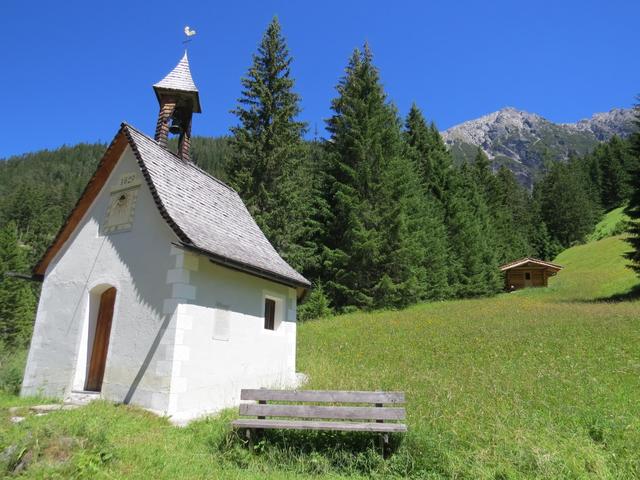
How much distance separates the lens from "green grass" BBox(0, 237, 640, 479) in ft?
17.1

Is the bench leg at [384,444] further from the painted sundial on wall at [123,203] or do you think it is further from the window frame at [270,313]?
the painted sundial on wall at [123,203]

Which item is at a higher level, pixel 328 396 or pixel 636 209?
pixel 636 209

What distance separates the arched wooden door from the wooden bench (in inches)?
202

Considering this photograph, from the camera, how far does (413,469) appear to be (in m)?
5.66

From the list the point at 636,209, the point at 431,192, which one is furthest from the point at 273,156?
the point at 636,209

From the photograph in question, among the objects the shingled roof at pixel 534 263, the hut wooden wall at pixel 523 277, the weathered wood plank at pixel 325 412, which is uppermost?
the shingled roof at pixel 534 263

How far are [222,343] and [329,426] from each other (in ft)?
14.8

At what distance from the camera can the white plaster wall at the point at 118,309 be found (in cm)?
859

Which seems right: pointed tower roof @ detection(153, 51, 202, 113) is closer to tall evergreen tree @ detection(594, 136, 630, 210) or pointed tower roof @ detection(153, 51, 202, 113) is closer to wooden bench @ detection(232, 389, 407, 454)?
wooden bench @ detection(232, 389, 407, 454)

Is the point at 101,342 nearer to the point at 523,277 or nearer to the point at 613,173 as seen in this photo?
the point at 523,277

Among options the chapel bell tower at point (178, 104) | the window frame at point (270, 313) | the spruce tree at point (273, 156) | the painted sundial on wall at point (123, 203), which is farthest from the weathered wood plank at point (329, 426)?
the spruce tree at point (273, 156)

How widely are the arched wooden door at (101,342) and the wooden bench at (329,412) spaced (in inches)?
202

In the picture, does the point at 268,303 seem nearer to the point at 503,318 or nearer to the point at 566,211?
the point at 503,318

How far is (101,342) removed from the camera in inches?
395
